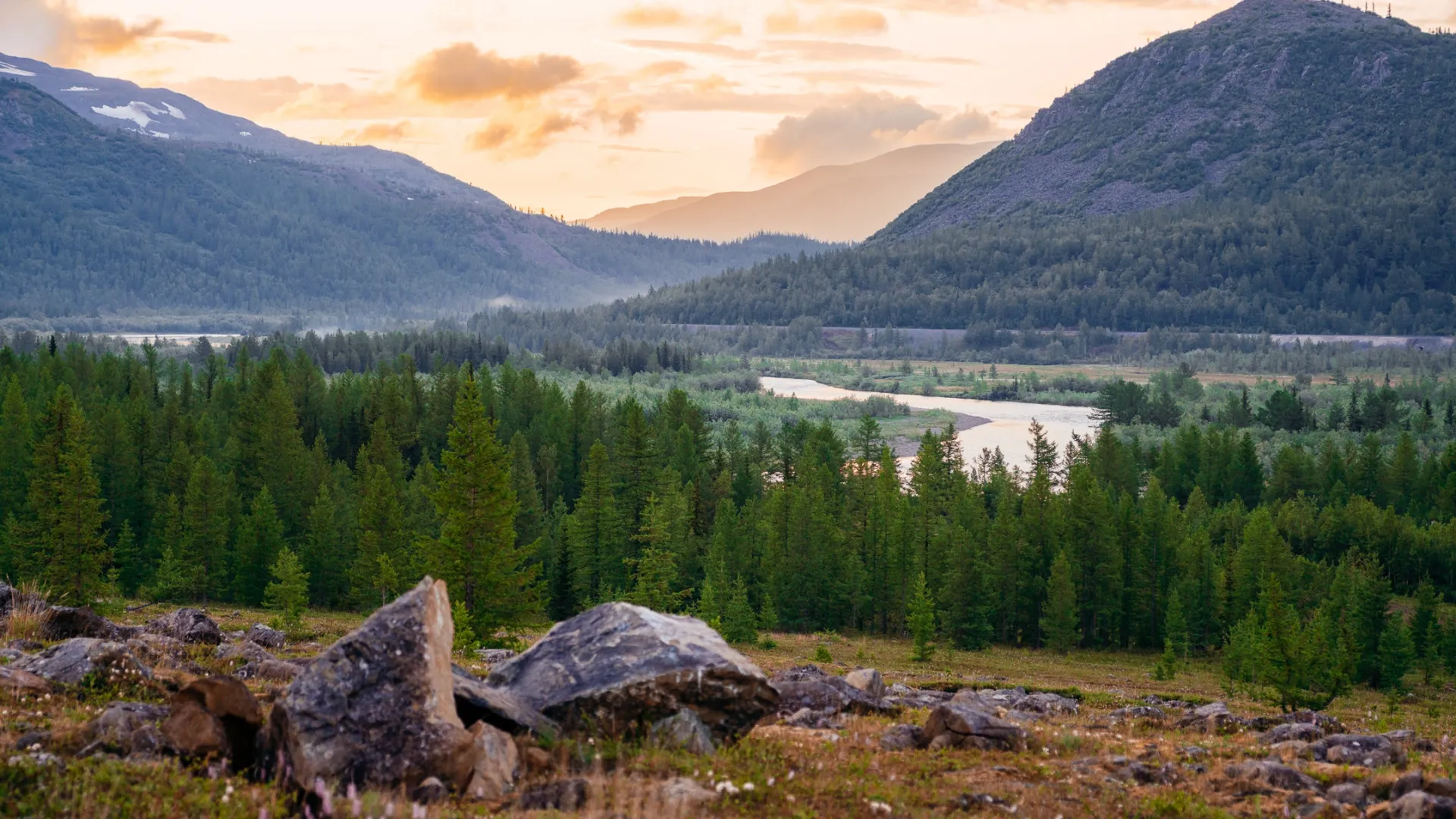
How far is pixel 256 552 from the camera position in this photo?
6725cm

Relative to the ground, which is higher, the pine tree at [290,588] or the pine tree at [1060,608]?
the pine tree at [290,588]

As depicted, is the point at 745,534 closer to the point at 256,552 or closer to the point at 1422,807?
the point at 256,552

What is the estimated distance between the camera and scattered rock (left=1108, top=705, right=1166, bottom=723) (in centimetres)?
2825

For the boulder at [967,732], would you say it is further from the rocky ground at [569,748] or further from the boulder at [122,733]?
the boulder at [122,733]

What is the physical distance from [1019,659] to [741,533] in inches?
775

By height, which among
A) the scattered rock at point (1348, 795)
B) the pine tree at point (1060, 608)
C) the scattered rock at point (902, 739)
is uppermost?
the scattered rock at point (1348, 795)

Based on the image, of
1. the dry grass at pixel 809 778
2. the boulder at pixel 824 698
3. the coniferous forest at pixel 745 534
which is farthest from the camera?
the coniferous forest at pixel 745 534

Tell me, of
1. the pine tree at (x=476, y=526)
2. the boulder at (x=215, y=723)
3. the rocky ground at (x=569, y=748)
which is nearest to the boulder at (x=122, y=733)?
the rocky ground at (x=569, y=748)

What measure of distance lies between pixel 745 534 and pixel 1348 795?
58.0 m

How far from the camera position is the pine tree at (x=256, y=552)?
6656 cm

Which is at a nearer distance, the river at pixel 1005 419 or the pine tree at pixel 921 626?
the pine tree at pixel 921 626

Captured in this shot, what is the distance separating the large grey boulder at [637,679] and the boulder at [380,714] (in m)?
2.28

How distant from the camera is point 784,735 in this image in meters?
19.2

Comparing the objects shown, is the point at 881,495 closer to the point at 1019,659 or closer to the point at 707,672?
the point at 1019,659
